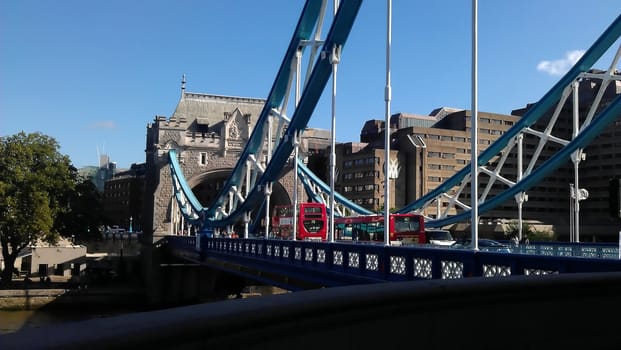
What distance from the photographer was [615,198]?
839 cm

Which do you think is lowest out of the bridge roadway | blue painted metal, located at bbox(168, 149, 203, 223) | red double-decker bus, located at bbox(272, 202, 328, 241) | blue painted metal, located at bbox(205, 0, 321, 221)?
the bridge roadway

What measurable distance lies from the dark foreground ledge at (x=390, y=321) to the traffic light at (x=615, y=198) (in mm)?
3388

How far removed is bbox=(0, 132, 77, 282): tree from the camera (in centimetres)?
3712

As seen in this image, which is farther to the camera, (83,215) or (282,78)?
(83,215)

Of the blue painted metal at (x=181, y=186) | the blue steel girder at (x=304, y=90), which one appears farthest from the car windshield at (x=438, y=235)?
the blue painted metal at (x=181, y=186)

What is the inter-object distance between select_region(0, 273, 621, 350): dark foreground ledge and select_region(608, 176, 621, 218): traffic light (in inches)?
133

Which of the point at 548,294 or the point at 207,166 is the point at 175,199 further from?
the point at 548,294

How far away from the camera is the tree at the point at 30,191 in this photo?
3712 centimetres

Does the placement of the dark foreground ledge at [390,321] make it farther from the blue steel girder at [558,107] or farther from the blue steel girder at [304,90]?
the blue steel girder at [558,107]

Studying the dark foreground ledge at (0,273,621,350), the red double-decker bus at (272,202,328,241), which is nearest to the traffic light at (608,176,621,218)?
the dark foreground ledge at (0,273,621,350)

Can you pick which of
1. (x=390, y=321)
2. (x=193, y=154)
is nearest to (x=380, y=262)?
(x=390, y=321)

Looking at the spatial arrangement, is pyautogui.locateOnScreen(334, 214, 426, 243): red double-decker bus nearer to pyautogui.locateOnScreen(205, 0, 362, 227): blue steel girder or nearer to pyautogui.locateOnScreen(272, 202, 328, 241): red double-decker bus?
pyautogui.locateOnScreen(272, 202, 328, 241): red double-decker bus

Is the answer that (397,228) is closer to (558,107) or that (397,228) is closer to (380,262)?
(558,107)

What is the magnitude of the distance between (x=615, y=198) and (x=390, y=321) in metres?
5.77
